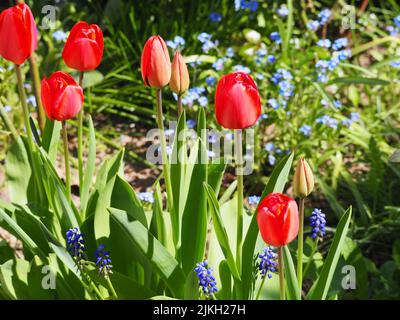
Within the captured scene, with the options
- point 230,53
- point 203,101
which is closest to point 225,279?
point 203,101

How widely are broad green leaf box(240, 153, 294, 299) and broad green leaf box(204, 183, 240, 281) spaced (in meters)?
0.04

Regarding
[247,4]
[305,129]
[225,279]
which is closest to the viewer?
[225,279]

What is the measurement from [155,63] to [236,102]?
214mm

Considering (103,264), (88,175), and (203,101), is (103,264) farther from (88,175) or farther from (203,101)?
(203,101)

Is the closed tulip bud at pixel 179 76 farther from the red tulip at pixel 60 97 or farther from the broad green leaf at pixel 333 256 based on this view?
the broad green leaf at pixel 333 256

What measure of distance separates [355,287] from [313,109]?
0.91 metres

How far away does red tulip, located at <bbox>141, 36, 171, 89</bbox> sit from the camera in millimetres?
1561

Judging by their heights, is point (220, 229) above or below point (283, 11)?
below

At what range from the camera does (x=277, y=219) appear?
4.68 ft

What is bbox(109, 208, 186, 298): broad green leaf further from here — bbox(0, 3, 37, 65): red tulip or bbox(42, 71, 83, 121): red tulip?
bbox(0, 3, 37, 65): red tulip

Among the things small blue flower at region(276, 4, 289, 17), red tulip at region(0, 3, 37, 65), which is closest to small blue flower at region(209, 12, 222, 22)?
small blue flower at region(276, 4, 289, 17)

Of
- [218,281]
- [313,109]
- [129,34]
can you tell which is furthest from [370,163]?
[129,34]

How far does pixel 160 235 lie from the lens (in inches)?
72.4
